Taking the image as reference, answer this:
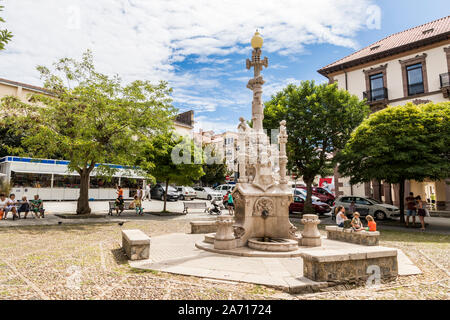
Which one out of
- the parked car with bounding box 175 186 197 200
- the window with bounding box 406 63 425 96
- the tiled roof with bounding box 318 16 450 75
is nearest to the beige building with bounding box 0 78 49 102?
the parked car with bounding box 175 186 197 200

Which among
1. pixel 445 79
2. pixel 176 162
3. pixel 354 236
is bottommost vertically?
pixel 354 236

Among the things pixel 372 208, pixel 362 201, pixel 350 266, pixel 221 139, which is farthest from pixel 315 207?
pixel 221 139

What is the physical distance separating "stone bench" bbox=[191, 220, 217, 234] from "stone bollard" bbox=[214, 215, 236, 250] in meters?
3.83

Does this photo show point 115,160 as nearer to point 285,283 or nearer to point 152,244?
point 152,244

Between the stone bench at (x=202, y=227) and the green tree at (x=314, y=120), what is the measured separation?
9.77 m

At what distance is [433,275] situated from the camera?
5.68 meters

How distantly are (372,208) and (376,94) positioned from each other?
496 inches

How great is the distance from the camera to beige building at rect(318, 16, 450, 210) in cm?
2227

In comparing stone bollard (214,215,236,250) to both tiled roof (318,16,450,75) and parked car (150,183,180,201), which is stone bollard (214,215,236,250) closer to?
parked car (150,183,180,201)

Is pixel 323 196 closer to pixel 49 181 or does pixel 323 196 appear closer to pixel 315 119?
pixel 315 119

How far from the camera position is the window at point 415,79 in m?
23.4

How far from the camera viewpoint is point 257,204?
8141mm
